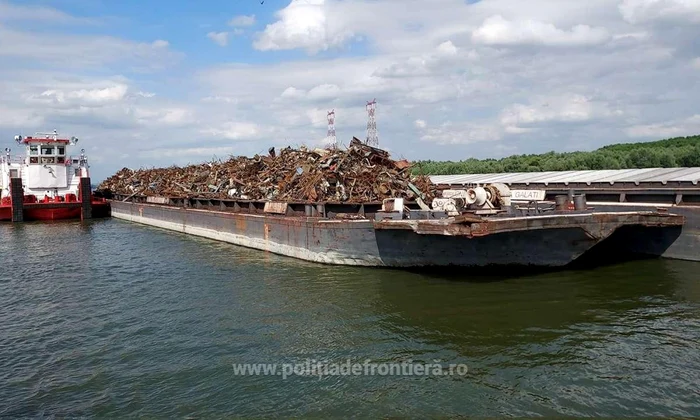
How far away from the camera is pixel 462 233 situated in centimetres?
1141

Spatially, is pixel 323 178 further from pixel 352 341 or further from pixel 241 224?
pixel 352 341

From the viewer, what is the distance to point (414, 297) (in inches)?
451

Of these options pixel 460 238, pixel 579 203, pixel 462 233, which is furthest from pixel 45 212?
pixel 579 203

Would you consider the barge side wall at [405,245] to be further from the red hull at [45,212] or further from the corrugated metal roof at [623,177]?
the red hull at [45,212]

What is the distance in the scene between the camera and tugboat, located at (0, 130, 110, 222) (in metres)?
33.8

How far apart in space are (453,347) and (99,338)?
684 centimetres

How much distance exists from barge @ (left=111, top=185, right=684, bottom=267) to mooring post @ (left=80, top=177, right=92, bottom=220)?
79.4 ft

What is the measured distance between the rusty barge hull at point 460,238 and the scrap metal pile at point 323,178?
187 centimetres

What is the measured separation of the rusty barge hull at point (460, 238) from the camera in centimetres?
1209

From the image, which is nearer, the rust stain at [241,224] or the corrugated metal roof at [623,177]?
the corrugated metal roof at [623,177]

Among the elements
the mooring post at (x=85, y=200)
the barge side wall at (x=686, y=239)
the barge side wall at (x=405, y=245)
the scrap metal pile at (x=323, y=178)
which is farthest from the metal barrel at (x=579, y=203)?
the mooring post at (x=85, y=200)

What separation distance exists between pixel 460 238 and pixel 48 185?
35323 mm

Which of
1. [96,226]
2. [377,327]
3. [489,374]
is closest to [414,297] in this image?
[377,327]

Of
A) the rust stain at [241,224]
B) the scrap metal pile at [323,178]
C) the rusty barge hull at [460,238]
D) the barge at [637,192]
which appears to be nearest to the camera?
the rusty barge hull at [460,238]
